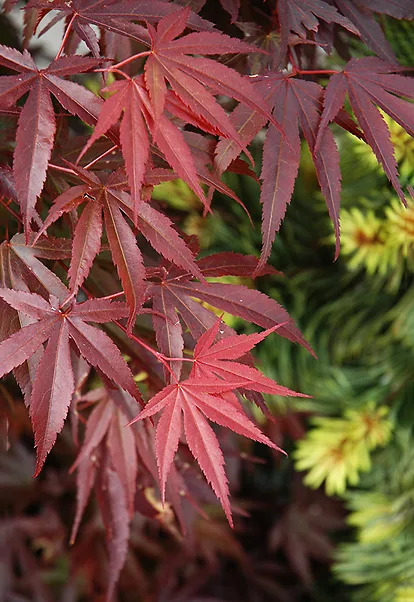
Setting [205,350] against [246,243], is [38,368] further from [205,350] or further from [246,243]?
[246,243]

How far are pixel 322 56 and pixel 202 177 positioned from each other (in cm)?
64

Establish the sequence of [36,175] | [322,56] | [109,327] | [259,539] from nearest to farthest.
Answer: [36,175]
[109,327]
[322,56]
[259,539]

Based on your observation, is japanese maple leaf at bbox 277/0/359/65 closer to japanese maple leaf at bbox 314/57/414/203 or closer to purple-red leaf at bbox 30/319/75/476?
japanese maple leaf at bbox 314/57/414/203

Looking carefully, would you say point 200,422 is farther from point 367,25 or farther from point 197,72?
point 367,25

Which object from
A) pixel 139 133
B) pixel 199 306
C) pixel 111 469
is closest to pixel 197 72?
pixel 139 133

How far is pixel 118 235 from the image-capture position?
1.52 feet

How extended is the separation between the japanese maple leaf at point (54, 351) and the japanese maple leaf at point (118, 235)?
0.09 ft

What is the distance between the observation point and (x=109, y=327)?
1.96 ft

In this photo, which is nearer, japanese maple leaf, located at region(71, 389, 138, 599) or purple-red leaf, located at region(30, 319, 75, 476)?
purple-red leaf, located at region(30, 319, 75, 476)

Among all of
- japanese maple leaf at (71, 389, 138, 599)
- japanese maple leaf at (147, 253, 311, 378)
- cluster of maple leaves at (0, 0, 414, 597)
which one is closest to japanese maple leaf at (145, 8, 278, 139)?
cluster of maple leaves at (0, 0, 414, 597)

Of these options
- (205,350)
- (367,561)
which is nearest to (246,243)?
(367,561)

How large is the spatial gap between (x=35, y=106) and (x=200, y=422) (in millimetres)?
244

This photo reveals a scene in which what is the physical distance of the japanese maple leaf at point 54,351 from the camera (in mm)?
449

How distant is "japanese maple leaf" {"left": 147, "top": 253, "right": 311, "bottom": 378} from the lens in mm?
507
